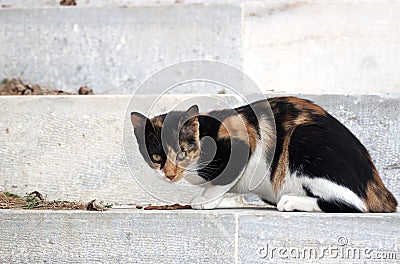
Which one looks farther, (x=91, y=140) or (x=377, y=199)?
(x=91, y=140)

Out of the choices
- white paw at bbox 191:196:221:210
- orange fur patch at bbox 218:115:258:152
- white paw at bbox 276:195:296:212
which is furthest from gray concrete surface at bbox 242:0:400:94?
white paw at bbox 276:195:296:212

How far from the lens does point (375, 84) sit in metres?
3.48

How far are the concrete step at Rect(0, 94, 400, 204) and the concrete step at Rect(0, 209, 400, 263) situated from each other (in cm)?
64

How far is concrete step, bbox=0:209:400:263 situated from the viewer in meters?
2.23

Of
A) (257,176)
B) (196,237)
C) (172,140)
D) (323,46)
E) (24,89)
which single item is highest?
(323,46)

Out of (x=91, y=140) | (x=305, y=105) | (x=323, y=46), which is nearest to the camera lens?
(x=305, y=105)

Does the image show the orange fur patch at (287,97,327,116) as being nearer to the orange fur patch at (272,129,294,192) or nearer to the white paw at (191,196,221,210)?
the orange fur patch at (272,129,294,192)

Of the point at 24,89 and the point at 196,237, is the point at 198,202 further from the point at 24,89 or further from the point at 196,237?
the point at 24,89

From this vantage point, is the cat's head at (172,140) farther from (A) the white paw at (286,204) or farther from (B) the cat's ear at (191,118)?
(A) the white paw at (286,204)

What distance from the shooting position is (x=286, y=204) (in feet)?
8.09

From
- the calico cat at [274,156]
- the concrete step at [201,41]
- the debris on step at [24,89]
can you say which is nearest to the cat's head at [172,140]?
the calico cat at [274,156]

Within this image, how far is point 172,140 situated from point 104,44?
1299 millimetres

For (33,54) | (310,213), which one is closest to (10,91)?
(33,54)

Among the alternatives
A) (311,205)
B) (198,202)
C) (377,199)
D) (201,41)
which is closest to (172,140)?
(198,202)
